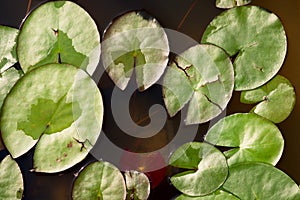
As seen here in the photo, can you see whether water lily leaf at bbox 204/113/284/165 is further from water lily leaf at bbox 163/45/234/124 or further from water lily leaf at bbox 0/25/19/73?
water lily leaf at bbox 0/25/19/73

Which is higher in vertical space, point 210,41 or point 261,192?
point 210,41

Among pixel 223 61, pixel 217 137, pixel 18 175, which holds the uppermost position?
pixel 223 61

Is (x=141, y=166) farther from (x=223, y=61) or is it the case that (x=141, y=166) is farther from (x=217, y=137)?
(x=223, y=61)

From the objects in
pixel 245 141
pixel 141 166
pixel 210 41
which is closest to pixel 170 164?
pixel 141 166

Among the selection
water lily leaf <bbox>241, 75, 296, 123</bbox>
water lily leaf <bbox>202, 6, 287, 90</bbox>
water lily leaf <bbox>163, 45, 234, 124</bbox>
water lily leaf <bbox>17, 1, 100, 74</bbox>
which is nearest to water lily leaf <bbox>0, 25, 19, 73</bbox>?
water lily leaf <bbox>17, 1, 100, 74</bbox>

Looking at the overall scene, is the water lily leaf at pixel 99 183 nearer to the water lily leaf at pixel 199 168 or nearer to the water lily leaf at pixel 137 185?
the water lily leaf at pixel 137 185
